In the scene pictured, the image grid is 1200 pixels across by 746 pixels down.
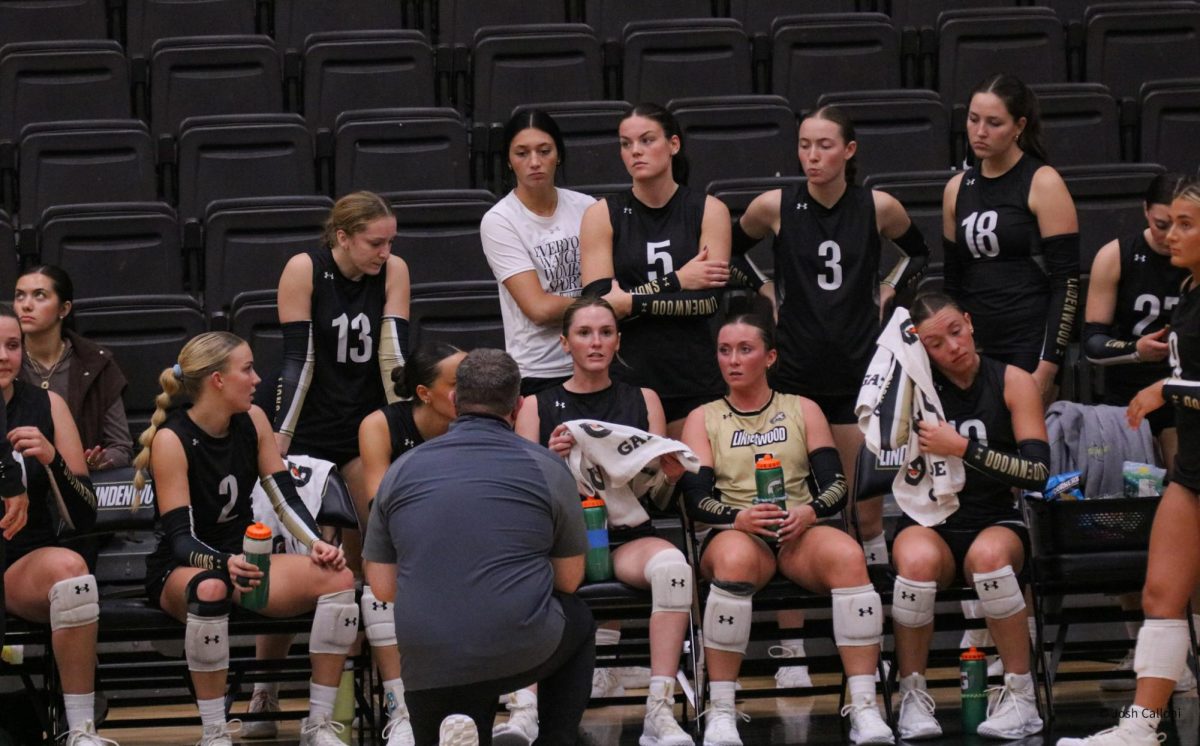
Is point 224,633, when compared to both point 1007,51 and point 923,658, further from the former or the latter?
point 1007,51

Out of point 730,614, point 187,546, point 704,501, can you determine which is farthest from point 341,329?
point 730,614

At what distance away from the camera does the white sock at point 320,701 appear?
4.52m

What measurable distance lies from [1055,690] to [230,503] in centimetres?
267

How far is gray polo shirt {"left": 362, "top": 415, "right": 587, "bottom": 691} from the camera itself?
3.59m

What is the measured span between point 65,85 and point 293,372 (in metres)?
2.90

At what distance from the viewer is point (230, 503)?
4.72 m

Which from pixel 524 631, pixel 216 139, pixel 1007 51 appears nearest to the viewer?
pixel 524 631

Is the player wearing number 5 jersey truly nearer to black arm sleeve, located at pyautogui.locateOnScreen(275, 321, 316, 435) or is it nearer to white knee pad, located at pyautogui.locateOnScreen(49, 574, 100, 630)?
black arm sleeve, located at pyautogui.locateOnScreen(275, 321, 316, 435)

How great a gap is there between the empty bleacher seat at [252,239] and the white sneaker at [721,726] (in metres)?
2.58

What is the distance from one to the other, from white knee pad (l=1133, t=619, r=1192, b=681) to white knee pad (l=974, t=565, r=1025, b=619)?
42cm

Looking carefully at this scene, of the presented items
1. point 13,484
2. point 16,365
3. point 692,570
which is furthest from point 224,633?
point 692,570

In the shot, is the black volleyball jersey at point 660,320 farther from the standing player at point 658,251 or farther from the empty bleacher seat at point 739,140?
the empty bleacher seat at point 739,140

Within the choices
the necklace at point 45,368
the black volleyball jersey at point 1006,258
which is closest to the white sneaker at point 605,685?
the black volleyball jersey at point 1006,258

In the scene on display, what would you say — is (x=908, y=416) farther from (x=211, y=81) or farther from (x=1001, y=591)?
(x=211, y=81)
